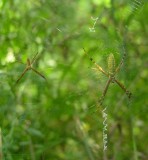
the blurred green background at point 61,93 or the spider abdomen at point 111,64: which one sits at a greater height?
the blurred green background at point 61,93

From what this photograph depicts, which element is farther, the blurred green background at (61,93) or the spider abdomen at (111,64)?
the blurred green background at (61,93)

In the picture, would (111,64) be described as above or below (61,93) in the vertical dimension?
below

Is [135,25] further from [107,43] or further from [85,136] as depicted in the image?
[107,43]

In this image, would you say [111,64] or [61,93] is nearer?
[111,64]

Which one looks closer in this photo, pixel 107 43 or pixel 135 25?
pixel 107 43

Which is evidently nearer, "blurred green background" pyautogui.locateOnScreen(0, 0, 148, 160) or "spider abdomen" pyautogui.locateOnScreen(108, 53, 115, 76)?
"spider abdomen" pyautogui.locateOnScreen(108, 53, 115, 76)

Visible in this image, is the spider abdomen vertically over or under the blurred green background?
under

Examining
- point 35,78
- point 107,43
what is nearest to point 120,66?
point 107,43

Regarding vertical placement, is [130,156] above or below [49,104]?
below
